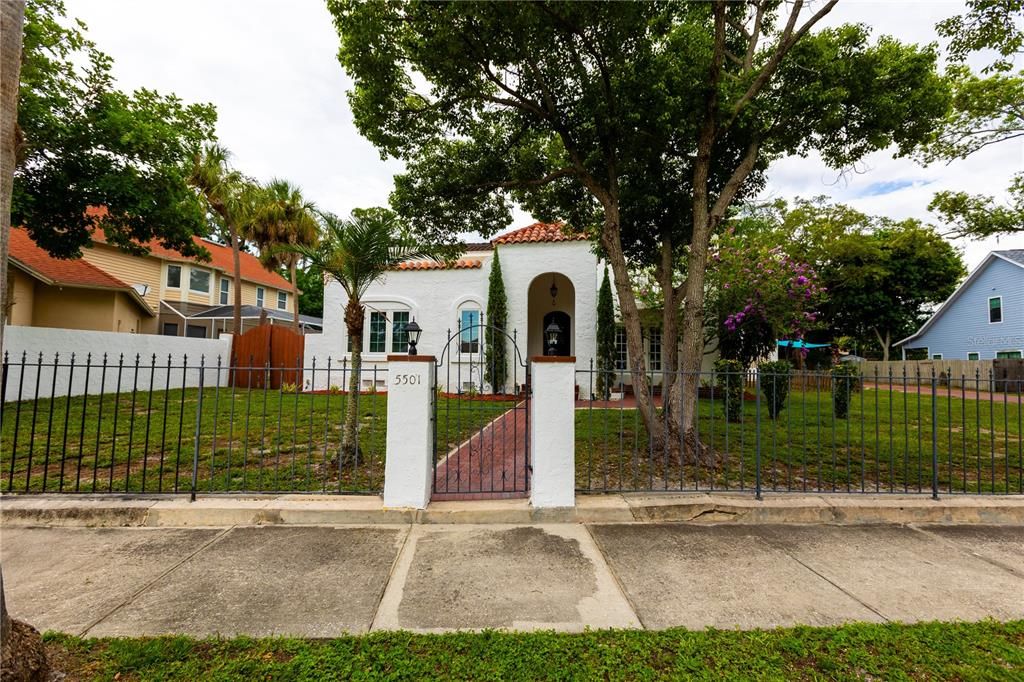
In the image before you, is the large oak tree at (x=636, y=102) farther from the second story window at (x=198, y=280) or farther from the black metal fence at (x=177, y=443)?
the second story window at (x=198, y=280)

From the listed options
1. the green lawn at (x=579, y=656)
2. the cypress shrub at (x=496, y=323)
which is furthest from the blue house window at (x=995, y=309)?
the green lawn at (x=579, y=656)

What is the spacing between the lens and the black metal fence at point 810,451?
502cm

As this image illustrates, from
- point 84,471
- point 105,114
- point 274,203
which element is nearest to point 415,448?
point 84,471

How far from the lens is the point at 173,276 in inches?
899

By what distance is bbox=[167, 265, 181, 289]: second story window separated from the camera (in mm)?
22625

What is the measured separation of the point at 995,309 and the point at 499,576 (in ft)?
112

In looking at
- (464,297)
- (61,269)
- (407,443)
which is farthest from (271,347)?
(407,443)

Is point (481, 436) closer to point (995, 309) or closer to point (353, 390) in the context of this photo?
point (353, 390)

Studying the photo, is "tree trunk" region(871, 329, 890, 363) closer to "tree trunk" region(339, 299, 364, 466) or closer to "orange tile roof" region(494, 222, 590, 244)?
"orange tile roof" region(494, 222, 590, 244)

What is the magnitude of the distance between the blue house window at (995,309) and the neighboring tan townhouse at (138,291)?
3653 centimetres

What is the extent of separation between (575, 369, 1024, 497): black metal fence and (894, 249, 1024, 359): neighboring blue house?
18786 millimetres

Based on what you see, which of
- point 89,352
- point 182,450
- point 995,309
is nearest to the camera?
point 182,450

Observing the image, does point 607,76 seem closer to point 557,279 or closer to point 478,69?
point 478,69

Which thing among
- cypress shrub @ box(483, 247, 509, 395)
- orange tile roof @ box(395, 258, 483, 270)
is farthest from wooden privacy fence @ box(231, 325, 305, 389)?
cypress shrub @ box(483, 247, 509, 395)
